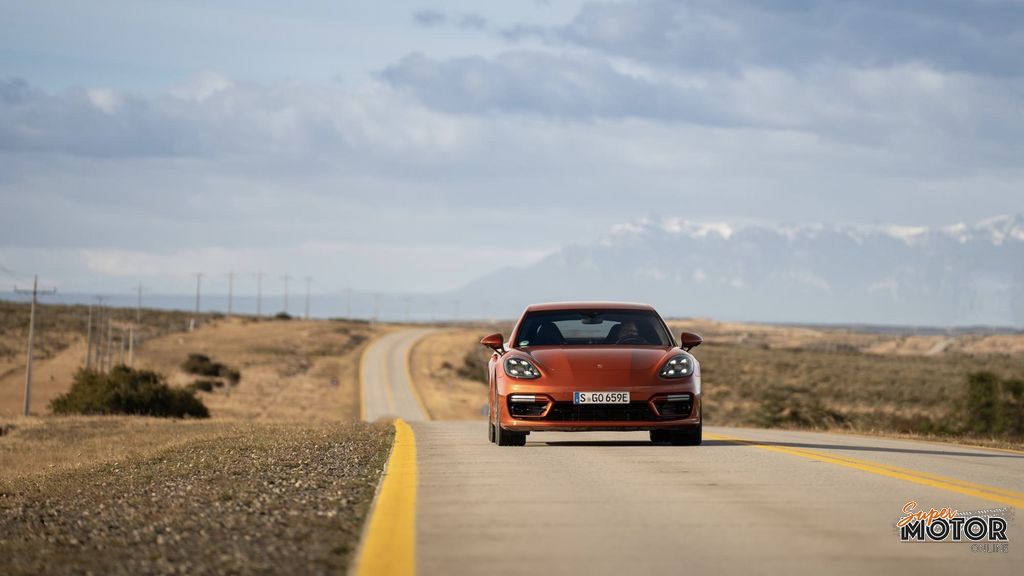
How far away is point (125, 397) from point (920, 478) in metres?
43.5

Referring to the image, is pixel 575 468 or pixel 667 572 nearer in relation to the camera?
pixel 667 572

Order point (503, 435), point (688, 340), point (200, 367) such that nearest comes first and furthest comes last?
point (503, 435) → point (688, 340) → point (200, 367)

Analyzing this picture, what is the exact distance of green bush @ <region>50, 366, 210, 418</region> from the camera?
50656 mm

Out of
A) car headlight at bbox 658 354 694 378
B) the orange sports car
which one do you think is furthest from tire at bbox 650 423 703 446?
car headlight at bbox 658 354 694 378

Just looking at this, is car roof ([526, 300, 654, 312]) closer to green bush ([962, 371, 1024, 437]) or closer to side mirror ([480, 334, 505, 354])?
side mirror ([480, 334, 505, 354])

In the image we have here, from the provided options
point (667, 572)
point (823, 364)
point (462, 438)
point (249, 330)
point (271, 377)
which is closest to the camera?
point (667, 572)

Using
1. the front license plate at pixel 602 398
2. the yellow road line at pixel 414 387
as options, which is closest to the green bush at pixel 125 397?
the yellow road line at pixel 414 387

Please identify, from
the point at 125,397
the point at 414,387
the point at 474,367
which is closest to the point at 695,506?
the point at 125,397

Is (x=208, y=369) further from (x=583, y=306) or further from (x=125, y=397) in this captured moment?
(x=583, y=306)

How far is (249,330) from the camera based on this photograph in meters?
148

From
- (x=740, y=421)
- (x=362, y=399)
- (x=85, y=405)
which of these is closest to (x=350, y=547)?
(x=85, y=405)

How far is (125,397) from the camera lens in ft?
168

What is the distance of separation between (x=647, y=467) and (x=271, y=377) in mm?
86817

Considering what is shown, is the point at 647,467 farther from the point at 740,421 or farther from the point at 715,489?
the point at 740,421
